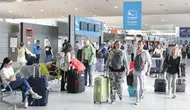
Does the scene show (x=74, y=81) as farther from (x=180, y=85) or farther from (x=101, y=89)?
(x=180, y=85)

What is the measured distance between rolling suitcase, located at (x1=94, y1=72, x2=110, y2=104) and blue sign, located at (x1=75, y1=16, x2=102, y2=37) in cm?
850

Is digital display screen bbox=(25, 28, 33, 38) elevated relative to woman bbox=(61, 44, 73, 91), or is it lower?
elevated

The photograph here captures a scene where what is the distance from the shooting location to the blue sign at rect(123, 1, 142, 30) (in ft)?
41.2

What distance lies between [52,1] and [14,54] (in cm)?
451

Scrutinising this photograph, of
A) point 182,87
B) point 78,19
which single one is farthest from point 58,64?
point 78,19

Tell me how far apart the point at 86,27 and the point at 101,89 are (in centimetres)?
1030

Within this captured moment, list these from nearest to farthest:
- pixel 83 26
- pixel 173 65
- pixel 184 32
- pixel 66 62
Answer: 1. pixel 173 65
2. pixel 66 62
3. pixel 83 26
4. pixel 184 32

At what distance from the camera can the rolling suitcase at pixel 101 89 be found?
6504mm

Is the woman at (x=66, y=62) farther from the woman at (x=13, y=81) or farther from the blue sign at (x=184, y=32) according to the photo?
the blue sign at (x=184, y=32)

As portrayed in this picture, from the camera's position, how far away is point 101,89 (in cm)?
650

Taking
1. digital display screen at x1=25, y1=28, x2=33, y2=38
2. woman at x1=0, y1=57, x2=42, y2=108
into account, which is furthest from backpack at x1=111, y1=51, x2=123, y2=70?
digital display screen at x1=25, y1=28, x2=33, y2=38

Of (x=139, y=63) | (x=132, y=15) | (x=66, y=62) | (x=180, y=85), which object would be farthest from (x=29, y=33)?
(x=139, y=63)

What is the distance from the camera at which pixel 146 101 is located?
276 inches

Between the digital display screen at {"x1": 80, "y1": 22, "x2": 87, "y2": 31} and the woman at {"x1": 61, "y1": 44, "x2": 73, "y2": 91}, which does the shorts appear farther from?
the digital display screen at {"x1": 80, "y1": 22, "x2": 87, "y2": 31}
